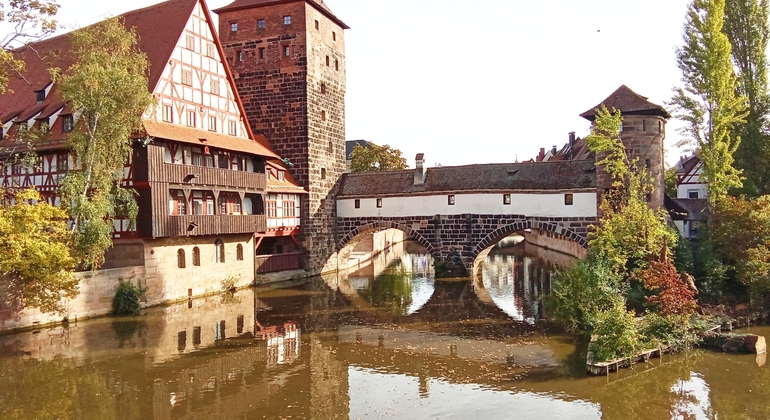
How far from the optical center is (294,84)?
34375mm

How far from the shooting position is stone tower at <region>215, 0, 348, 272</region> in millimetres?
34281

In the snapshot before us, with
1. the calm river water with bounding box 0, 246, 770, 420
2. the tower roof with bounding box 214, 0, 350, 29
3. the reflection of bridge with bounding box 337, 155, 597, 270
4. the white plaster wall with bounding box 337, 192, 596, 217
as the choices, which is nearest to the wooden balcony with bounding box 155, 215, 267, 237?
the calm river water with bounding box 0, 246, 770, 420

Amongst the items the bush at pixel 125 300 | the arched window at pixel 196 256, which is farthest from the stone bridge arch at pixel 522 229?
the bush at pixel 125 300

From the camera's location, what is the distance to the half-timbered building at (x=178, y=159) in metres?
24.2

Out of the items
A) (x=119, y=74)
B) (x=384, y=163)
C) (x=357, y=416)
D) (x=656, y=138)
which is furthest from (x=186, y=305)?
(x=384, y=163)

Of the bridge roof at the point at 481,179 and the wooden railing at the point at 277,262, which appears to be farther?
the wooden railing at the point at 277,262

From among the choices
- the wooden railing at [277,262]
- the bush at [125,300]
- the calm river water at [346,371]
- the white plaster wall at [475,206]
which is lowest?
the calm river water at [346,371]

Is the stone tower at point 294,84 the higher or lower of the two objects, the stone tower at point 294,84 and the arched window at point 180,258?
the higher

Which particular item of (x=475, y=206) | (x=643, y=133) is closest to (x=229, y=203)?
(x=475, y=206)

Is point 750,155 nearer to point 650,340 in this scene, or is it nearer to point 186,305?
point 650,340

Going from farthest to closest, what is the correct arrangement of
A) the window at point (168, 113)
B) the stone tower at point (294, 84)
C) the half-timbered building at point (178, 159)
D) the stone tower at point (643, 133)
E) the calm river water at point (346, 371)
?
1. the stone tower at point (294, 84)
2. the stone tower at point (643, 133)
3. the window at point (168, 113)
4. the half-timbered building at point (178, 159)
5. the calm river water at point (346, 371)

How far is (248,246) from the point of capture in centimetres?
3022

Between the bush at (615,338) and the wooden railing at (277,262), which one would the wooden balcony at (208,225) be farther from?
the bush at (615,338)

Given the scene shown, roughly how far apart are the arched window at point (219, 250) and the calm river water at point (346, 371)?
14.4 feet
